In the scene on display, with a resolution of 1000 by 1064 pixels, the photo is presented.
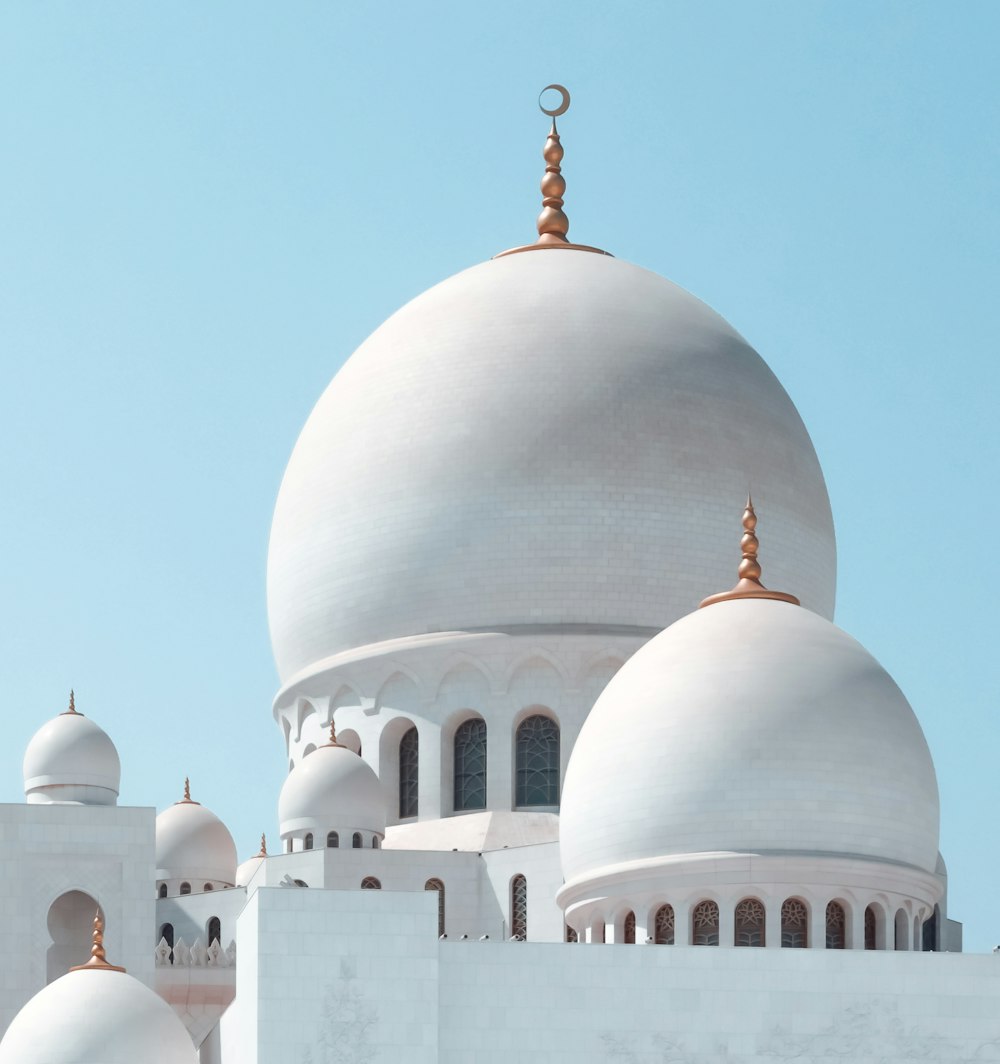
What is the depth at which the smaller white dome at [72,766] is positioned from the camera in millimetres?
40906

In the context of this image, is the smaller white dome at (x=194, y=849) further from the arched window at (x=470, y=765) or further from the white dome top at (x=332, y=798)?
the arched window at (x=470, y=765)

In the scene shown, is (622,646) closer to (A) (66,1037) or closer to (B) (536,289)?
(B) (536,289)

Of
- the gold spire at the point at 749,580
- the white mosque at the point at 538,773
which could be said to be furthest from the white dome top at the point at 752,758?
the gold spire at the point at 749,580

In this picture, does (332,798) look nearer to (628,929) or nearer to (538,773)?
(538,773)

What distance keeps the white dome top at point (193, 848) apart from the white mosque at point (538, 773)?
55 millimetres

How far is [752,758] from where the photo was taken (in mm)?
33656

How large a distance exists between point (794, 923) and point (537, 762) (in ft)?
29.4

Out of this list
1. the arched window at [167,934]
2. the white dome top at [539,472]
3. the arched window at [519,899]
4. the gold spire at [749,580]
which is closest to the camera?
the gold spire at [749,580]

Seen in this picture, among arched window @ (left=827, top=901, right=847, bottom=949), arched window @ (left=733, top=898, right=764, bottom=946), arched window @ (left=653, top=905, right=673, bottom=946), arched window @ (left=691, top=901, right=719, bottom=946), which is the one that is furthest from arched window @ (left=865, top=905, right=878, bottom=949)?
arched window @ (left=653, top=905, right=673, bottom=946)

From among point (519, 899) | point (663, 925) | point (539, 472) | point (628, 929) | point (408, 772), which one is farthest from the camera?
point (408, 772)

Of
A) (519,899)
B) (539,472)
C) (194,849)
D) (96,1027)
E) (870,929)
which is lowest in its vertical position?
(96,1027)

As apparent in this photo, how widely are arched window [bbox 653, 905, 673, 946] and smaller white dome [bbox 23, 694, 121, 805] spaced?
34.3ft

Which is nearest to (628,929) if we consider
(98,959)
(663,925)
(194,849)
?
(663,925)

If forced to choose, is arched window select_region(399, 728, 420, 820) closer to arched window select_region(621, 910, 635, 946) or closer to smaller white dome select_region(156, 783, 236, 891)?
smaller white dome select_region(156, 783, 236, 891)
